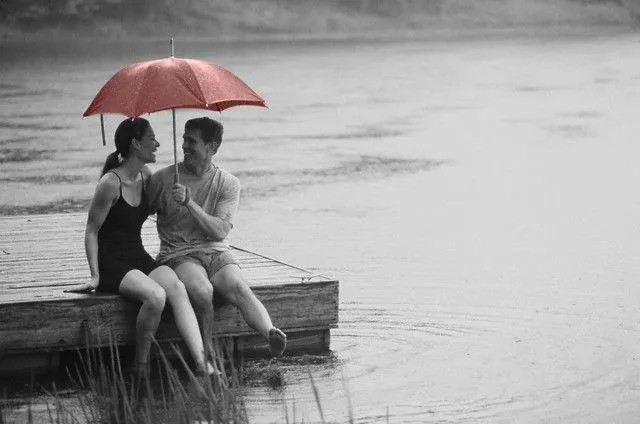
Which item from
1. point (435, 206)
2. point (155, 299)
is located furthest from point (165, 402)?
point (435, 206)

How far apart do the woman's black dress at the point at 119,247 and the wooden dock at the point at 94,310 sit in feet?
0.40

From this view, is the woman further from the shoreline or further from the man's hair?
the shoreline

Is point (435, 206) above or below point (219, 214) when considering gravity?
below

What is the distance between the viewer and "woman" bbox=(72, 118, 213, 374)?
825 centimetres

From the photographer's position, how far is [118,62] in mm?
33125

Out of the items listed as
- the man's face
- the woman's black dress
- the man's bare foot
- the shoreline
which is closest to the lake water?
the man's bare foot

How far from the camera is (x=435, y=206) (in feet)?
49.9

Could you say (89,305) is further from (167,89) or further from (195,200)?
(167,89)

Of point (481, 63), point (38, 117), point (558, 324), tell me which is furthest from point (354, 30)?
point (558, 324)

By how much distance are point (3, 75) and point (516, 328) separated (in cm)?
2418

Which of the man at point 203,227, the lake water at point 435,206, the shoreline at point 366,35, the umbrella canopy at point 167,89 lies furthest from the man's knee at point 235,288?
the shoreline at point 366,35

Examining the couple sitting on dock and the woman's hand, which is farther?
A: the woman's hand

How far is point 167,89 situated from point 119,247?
87 centimetres

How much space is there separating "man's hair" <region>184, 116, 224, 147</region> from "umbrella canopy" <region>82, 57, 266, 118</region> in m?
0.08
